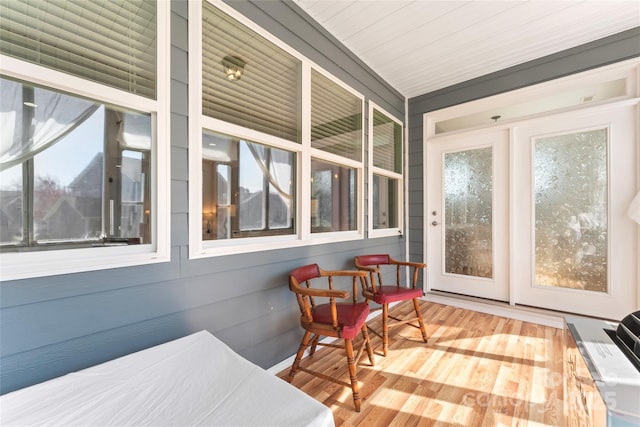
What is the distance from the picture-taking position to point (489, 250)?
309cm

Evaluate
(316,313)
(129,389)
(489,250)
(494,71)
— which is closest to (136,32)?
(129,389)

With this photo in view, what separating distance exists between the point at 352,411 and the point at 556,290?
2.55m

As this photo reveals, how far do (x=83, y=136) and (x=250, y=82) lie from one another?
1.02m

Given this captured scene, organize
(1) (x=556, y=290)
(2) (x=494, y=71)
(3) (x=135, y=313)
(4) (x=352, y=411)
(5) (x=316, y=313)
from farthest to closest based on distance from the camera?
(2) (x=494, y=71)
(1) (x=556, y=290)
(5) (x=316, y=313)
(4) (x=352, y=411)
(3) (x=135, y=313)

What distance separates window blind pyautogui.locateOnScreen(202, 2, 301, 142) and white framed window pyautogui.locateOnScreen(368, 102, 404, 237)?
1.13 meters

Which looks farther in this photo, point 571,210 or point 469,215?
point 469,215

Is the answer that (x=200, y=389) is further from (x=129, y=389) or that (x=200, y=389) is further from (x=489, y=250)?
(x=489, y=250)

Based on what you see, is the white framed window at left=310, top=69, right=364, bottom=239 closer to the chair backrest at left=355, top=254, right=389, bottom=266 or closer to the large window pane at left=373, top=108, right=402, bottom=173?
the chair backrest at left=355, top=254, right=389, bottom=266

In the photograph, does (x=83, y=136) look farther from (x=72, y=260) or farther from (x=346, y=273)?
(x=346, y=273)

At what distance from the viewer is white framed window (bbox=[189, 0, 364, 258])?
1.52 metres

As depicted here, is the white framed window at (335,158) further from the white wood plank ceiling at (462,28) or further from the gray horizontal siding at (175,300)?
the white wood plank ceiling at (462,28)

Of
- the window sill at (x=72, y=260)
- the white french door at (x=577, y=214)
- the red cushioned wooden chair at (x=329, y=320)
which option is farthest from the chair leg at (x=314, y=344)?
the white french door at (x=577, y=214)

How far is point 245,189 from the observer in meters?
1.79

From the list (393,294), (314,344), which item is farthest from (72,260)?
(393,294)
